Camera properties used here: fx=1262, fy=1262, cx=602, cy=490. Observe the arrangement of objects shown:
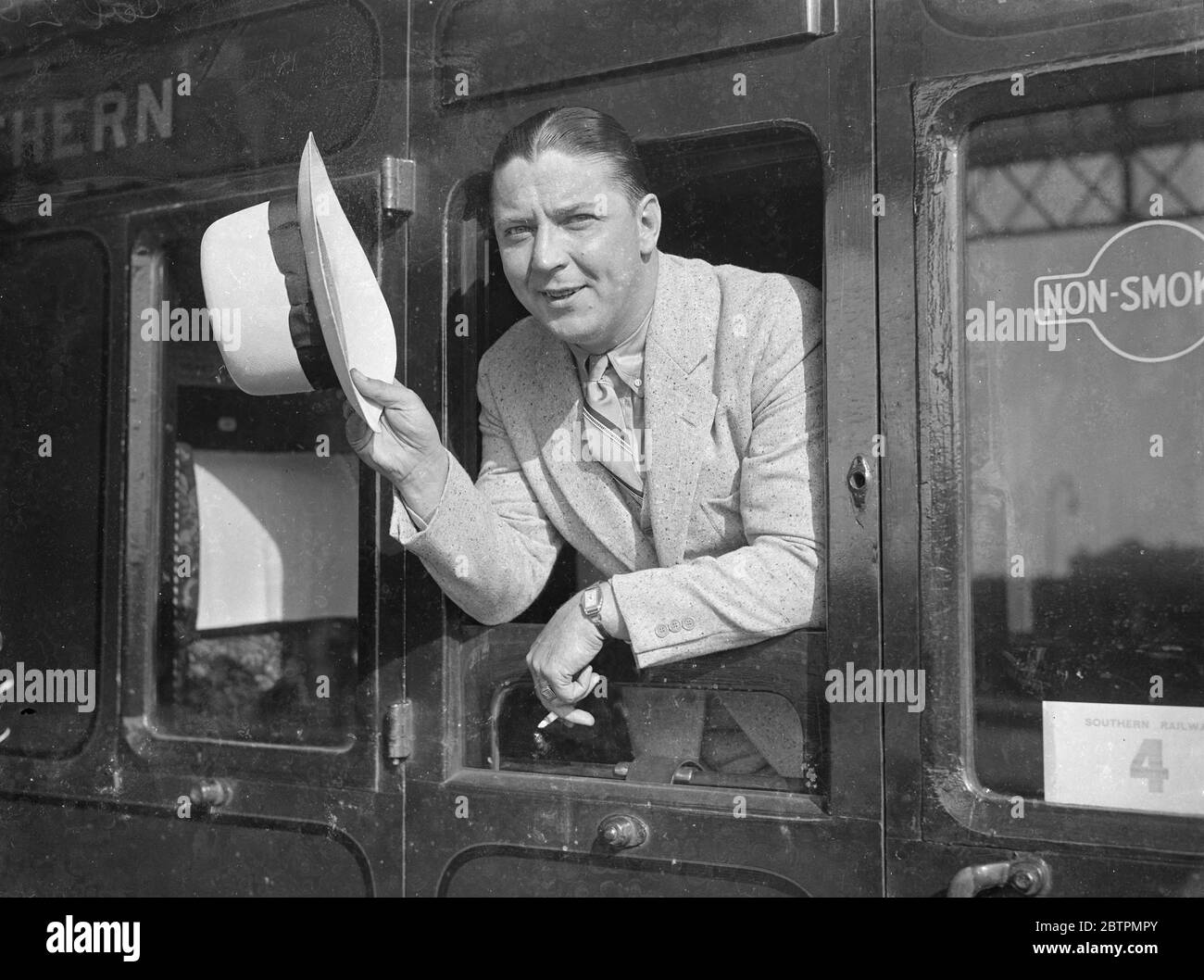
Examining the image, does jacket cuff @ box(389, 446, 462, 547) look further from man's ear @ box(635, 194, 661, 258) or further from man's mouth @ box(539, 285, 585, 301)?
man's ear @ box(635, 194, 661, 258)

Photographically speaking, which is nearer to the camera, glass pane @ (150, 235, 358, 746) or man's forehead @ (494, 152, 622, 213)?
man's forehead @ (494, 152, 622, 213)

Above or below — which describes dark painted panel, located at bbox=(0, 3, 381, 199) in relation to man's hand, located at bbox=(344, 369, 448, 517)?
above

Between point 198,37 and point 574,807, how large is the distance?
5.15 feet

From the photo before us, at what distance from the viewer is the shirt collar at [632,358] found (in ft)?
6.53

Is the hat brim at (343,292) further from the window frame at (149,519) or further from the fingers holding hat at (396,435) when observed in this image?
the window frame at (149,519)

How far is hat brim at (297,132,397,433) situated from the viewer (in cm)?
191

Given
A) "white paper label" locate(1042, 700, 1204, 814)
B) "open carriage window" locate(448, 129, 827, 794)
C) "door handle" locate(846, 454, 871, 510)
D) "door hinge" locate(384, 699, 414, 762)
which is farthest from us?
"door hinge" locate(384, 699, 414, 762)

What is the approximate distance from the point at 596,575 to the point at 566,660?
20 cm

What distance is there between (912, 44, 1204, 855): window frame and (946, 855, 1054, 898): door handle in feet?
0.11

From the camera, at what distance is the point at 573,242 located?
189 cm

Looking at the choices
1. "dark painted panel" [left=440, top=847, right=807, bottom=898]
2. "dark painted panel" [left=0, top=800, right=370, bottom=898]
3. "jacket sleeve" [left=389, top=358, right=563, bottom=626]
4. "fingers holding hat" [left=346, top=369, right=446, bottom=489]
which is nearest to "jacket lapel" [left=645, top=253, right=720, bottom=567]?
"jacket sleeve" [left=389, top=358, right=563, bottom=626]

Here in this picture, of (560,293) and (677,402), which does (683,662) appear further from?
(560,293)

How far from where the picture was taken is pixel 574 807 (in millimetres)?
1948

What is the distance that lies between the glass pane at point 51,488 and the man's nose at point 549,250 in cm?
106
